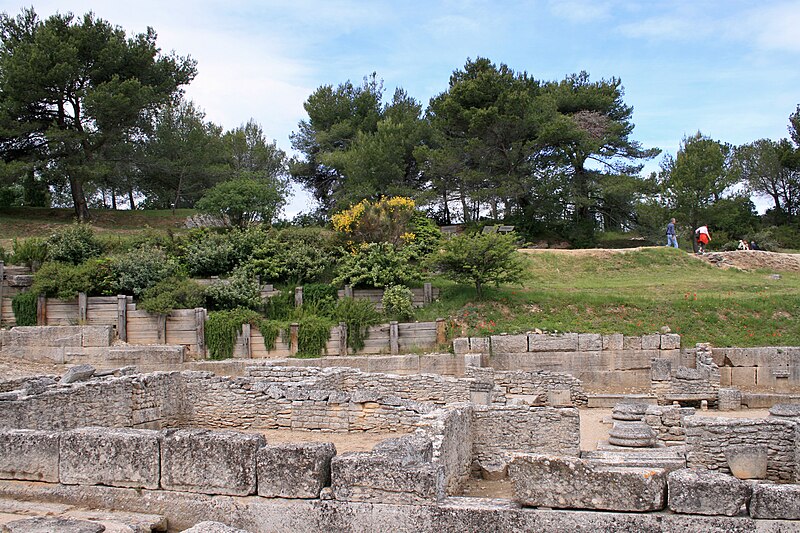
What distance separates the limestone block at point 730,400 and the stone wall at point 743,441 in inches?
336

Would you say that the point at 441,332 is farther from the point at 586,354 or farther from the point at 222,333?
the point at 222,333

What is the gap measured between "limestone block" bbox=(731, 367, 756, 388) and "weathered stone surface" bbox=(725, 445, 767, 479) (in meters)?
12.7

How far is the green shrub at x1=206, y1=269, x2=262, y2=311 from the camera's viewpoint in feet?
76.6

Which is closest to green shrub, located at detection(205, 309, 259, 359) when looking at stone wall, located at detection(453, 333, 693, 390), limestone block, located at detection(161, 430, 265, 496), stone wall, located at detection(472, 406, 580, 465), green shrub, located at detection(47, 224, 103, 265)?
green shrub, located at detection(47, 224, 103, 265)

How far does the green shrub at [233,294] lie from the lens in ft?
76.6

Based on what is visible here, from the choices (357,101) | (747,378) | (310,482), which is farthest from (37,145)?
(310,482)

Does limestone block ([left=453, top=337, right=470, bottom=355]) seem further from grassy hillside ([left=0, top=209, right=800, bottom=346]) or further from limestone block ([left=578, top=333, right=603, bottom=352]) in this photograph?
limestone block ([left=578, top=333, right=603, bottom=352])

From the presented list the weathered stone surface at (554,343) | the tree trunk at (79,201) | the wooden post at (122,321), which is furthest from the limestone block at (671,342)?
the tree trunk at (79,201)

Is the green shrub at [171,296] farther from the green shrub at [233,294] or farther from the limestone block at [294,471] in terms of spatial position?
the limestone block at [294,471]

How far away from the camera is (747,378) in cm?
2067

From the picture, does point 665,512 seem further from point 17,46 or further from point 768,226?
point 768,226

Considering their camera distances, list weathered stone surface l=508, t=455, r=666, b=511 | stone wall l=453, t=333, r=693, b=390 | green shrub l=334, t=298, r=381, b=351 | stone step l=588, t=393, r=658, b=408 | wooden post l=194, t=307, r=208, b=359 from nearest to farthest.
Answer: weathered stone surface l=508, t=455, r=666, b=511 → stone step l=588, t=393, r=658, b=408 → stone wall l=453, t=333, r=693, b=390 → wooden post l=194, t=307, r=208, b=359 → green shrub l=334, t=298, r=381, b=351

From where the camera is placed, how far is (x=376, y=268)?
2461 cm

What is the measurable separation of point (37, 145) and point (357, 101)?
17.5m
